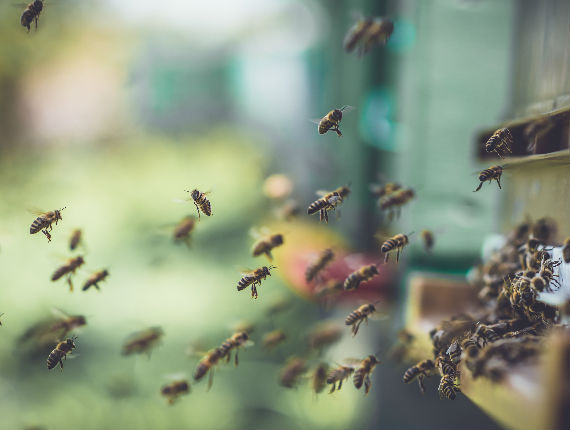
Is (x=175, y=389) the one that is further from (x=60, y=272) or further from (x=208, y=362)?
(x=60, y=272)

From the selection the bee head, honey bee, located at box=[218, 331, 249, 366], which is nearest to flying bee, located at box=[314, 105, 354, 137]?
the bee head

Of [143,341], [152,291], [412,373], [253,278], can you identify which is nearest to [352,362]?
[412,373]

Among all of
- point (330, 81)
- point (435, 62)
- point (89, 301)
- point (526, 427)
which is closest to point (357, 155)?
point (330, 81)

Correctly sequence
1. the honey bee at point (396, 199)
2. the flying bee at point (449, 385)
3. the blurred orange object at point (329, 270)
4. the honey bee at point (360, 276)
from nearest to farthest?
1. the flying bee at point (449, 385)
2. the honey bee at point (360, 276)
3. the honey bee at point (396, 199)
4. the blurred orange object at point (329, 270)

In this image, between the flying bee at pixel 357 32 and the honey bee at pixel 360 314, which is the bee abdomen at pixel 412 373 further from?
the flying bee at pixel 357 32

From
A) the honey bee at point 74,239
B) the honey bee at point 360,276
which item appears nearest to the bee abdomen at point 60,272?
the honey bee at point 74,239

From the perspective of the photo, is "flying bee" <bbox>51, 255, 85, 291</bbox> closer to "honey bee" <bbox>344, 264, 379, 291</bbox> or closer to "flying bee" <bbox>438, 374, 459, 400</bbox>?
"honey bee" <bbox>344, 264, 379, 291</bbox>
